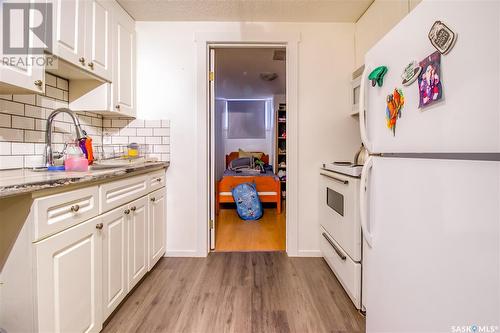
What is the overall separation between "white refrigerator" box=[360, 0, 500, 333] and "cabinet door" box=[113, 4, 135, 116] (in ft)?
6.25

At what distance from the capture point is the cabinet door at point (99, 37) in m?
1.67

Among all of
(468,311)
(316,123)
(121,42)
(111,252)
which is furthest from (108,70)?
(468,311)

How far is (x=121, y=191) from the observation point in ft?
5.09

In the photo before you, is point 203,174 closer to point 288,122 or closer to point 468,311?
point 288,122

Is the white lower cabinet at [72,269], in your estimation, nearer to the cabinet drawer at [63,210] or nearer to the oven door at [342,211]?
the cabinet drawer at [63,210]

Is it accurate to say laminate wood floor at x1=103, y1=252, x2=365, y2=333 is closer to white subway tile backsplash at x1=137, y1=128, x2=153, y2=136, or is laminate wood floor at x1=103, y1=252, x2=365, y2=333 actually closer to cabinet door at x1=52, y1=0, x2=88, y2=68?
white subway tile backsplash at x1=137, y1=128, x2=153, y2=136

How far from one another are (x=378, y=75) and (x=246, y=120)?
5.55m

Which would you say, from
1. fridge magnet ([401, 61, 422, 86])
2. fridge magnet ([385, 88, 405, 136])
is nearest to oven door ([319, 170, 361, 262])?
fridge magnet ([385, 88, 405, 136])

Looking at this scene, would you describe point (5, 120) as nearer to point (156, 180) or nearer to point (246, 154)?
point (156, 180)

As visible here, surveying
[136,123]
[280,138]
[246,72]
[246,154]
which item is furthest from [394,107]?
[246,154]

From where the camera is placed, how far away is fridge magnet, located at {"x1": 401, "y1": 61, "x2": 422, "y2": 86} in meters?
0.85

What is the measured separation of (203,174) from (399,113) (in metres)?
1.79

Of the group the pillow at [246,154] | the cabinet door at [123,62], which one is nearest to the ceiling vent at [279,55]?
the cabinet door at [123,62]

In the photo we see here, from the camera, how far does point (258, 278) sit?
6.56ft
